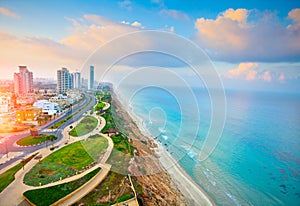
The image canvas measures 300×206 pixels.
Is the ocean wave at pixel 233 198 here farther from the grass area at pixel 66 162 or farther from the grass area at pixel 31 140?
the grass area at pixel 31 140

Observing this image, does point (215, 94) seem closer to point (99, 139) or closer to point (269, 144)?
point (99, 139)

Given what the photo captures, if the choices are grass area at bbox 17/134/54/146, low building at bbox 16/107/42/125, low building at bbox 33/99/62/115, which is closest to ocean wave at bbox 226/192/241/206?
grass area at bbox 17/134/54/146

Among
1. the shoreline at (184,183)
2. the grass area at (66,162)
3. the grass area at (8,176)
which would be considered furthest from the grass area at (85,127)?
the shoreline at (184,183)

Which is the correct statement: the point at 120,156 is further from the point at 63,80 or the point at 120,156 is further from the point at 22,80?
the point at 63,80

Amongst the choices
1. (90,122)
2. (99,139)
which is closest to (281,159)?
(99,139)

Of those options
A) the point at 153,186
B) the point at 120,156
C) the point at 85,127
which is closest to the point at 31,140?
the point at 85,127
